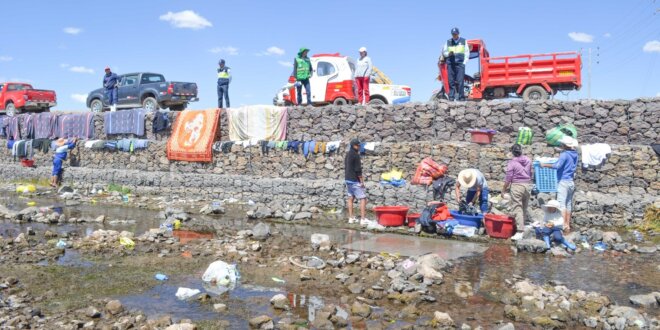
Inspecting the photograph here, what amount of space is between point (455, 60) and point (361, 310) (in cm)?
926

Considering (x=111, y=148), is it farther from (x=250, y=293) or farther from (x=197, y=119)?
(x=250, y=293)

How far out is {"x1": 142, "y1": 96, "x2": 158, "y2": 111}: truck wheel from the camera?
65.1 ft

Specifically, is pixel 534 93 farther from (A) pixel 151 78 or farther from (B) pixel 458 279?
(A) pixel 151 78

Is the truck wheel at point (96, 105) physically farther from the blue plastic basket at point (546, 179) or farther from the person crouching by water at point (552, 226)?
the person crouching by water at point (552, 226)

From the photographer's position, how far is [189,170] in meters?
16.7

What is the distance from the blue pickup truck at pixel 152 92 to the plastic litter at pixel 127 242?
1097cm

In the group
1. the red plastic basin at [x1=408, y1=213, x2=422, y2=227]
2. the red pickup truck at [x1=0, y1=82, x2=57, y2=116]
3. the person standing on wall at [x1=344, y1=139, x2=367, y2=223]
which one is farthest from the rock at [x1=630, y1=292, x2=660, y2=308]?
the red pickup truck at [x1=0, y1=82, x2=57, y2=116]

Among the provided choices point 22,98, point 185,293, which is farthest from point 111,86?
point 185,293

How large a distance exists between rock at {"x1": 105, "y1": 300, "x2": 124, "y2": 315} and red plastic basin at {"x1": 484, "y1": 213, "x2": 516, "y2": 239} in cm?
613

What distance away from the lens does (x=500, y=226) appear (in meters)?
9.31

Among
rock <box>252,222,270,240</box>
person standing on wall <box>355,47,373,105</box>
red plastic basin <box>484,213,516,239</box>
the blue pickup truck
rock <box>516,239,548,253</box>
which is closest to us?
rock <box>516,239,548,253</box>

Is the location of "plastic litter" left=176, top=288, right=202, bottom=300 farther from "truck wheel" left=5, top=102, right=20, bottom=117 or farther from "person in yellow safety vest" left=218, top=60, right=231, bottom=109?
"truck wheel" left=5, top=102, right=20, bottom=117

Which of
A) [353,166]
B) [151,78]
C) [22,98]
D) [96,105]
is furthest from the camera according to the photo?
[22,98]

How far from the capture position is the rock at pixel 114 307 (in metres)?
5.83
